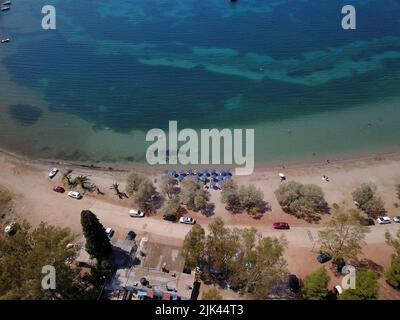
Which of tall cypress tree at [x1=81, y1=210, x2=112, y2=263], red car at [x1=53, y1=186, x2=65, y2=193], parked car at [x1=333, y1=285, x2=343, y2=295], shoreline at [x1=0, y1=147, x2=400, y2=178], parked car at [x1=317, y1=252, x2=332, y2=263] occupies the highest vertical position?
shoreline at [x1=0, y1=147, x2=400, y2=178]

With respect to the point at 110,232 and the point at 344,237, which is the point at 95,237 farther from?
the point at 344,237

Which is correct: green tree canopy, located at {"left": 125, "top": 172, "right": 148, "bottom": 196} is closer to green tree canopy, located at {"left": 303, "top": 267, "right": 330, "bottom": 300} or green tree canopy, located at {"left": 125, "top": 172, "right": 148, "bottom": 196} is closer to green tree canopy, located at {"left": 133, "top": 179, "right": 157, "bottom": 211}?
green tree canopy, located at {"left": 133, "top": 179, "right": 157, "bottom": 211}

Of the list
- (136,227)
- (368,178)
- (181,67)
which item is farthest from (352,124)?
(136,227)

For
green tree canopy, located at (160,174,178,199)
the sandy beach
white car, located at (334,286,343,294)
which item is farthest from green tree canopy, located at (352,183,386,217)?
green tree canopy, located at (160,174,178,199)

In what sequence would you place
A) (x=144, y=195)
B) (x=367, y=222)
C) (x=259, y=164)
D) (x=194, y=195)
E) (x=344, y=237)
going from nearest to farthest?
(x=344, y=237) < (x=367, y=222) < (x=144, y=195) < (x=194, y=195) < (x=259, y=164)

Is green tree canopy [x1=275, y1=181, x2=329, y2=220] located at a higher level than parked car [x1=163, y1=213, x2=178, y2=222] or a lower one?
higher

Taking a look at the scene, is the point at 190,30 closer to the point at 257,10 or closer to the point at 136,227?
the point at 257,10

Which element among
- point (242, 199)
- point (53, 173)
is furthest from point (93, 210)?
point (242, 199)
